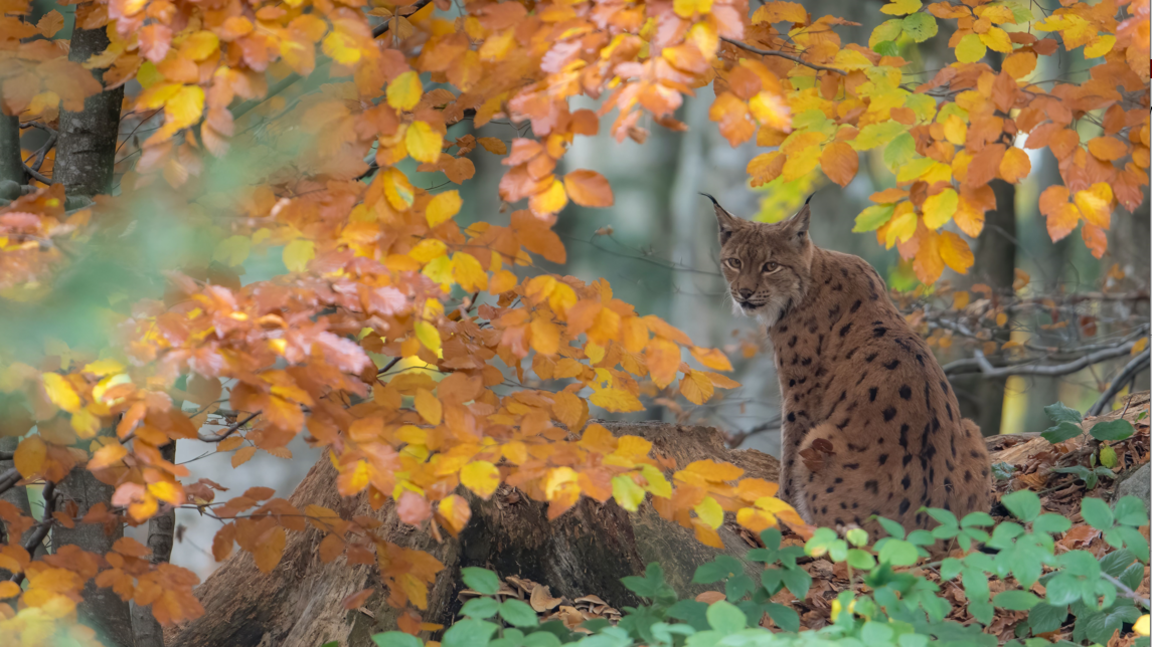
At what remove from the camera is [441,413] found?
2428mm

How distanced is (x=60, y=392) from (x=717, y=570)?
74.7 inches

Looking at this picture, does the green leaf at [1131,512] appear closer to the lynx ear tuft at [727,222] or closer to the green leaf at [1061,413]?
the green leaf at [1061,413]

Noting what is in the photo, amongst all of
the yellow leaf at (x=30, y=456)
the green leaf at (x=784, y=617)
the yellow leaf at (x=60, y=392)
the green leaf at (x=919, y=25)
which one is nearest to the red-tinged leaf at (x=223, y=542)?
the yellow leaf at (x=30, y=456)

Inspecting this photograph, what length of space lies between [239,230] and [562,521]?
2.10m

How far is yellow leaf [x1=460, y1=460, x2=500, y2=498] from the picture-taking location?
2139mm

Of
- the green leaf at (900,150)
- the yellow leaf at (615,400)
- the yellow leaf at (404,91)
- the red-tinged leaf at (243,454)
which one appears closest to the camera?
the yellow leaf at (404,91)

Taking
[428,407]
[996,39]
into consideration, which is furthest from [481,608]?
[996,39]

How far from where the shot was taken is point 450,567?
376 centimetres

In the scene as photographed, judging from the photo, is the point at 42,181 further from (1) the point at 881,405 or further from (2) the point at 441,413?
(1) the point at 881,405

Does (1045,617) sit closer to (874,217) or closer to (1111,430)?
(874,217)

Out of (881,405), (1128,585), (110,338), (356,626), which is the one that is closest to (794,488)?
(881,405)

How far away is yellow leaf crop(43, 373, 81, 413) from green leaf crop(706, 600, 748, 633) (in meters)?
1.68

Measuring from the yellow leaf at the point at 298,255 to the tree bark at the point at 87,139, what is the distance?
4.88 feet

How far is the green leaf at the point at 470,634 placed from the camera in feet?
8.06
